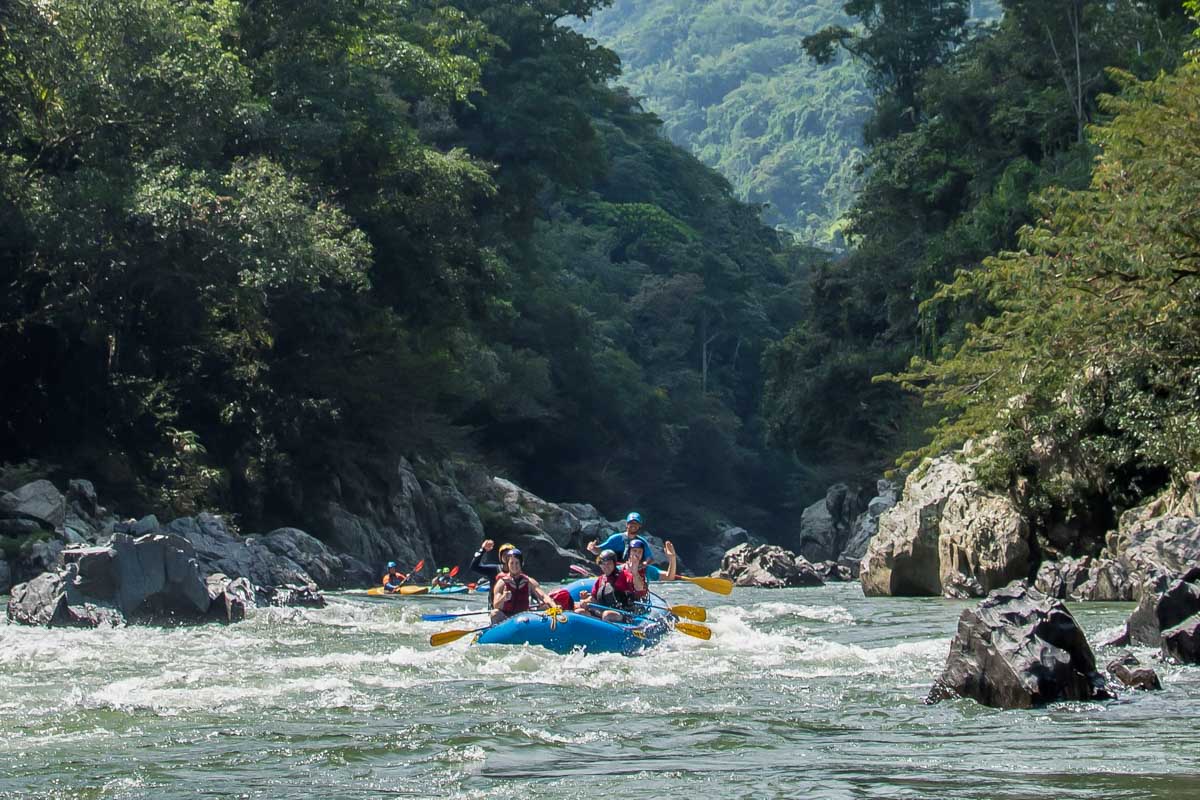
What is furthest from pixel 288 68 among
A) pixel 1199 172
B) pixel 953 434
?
pixel 1199 172

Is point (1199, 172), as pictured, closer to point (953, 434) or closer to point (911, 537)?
point (953, 434)

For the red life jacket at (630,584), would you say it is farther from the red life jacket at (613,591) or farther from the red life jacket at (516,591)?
the red life jacket at (516,591)

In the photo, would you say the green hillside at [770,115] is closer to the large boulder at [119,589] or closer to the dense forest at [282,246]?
the dense forest at [282,246]

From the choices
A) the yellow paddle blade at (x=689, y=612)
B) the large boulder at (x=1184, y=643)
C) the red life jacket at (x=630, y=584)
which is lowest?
the yellow paddle blade at (x=689, y=612)

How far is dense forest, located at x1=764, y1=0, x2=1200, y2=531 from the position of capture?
62.5 feet

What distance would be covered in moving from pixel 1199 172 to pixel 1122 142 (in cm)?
271

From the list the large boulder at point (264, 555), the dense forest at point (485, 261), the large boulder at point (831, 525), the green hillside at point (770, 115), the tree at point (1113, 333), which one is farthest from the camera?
the green hillside at point (770, 115)

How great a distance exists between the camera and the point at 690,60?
195m

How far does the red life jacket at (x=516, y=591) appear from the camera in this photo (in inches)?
565

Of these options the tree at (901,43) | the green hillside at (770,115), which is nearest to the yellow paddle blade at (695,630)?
the tree at (901,43)

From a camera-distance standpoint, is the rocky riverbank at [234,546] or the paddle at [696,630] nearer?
the paddle at [696,630]

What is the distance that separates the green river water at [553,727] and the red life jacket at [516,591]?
668 millimetres

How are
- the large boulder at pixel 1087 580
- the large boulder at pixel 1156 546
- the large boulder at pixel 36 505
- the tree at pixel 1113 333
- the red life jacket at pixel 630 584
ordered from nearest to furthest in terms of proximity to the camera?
the large boulder at pixel 1156 546 < the red life jacket at pixel 630 584 < the large boulder at pixel 1087 580 < the tree at pixel 1113 333 < the large boulder at pixel 36 505

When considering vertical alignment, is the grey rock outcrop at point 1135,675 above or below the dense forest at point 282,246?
below
